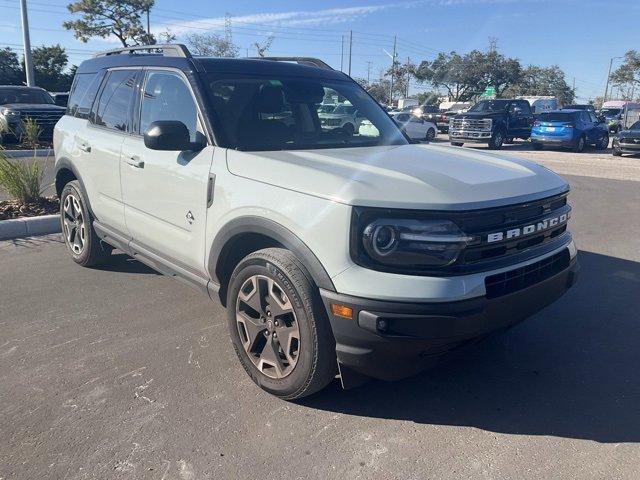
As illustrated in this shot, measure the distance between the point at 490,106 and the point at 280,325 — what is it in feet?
72.6

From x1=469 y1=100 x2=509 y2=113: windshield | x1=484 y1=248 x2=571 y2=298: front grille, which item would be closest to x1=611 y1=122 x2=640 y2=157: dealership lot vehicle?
x1=469 y1=100 x2=509 y2=113: windshield

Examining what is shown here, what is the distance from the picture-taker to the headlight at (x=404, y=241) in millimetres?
2539

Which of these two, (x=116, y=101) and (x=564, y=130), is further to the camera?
(x=564, y=130)

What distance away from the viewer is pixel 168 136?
325cm

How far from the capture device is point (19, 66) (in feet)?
139

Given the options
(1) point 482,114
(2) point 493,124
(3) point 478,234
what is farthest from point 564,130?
(3) point 478,234

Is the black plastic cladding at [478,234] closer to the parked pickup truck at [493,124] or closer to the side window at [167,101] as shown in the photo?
the side window at [167,101]

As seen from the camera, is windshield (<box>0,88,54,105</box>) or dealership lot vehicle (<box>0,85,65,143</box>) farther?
windshield (<box>0,88,54,105</box>)

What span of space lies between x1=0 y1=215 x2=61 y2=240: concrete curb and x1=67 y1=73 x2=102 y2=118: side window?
188 centimetres

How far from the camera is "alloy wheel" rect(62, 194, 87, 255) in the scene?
5.17m

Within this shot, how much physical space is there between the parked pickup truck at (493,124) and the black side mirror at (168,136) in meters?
19.7

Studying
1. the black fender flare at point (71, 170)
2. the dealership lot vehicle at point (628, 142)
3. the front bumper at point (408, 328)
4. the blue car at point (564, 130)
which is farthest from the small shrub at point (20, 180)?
the dealership lot vehicle at point (628, 142)

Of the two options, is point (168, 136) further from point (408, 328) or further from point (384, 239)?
point (408, 328)

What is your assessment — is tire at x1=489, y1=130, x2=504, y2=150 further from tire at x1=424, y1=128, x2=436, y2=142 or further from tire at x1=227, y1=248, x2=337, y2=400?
tire at x1=227, y1=248, x2=337, y2=400
